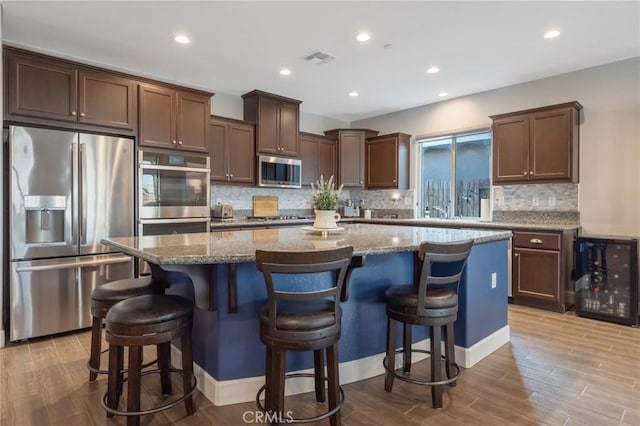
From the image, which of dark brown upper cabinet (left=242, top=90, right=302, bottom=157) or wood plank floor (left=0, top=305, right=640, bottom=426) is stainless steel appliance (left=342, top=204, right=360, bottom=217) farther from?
wood plank floor (left=0, top=305, right=640, bottom=426)

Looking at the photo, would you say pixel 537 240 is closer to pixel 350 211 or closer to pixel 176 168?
pixel 350 211

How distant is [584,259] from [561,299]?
497mm

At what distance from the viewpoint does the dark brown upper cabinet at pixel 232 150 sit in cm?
476

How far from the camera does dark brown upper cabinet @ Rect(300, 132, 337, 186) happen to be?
19.4ft

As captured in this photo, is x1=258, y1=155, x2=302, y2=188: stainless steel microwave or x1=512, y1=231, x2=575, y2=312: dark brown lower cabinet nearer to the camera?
x1=512, y1=231, x2=575, y2=312: dark brown lower cabinet

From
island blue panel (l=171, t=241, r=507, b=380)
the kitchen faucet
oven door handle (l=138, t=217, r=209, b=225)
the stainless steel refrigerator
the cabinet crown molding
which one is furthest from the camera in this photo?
the kitchen faucet

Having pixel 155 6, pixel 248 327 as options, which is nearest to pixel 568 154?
pixel 248 327

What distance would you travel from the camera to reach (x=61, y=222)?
325 centimetres

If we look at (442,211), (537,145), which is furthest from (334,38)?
(442,211)

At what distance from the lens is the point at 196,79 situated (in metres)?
4.60

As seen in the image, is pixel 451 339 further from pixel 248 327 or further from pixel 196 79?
pixel 196 79

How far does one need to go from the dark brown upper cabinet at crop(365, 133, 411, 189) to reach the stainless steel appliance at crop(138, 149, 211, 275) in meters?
3.00

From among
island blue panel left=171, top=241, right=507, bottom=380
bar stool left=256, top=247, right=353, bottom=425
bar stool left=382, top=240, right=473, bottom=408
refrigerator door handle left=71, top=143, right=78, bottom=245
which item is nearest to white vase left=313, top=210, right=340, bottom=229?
island blue panel left=171, top=241, right=507, bottom=380

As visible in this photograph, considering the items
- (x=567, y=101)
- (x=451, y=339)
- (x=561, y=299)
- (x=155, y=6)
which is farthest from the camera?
(x=567, y=101)
